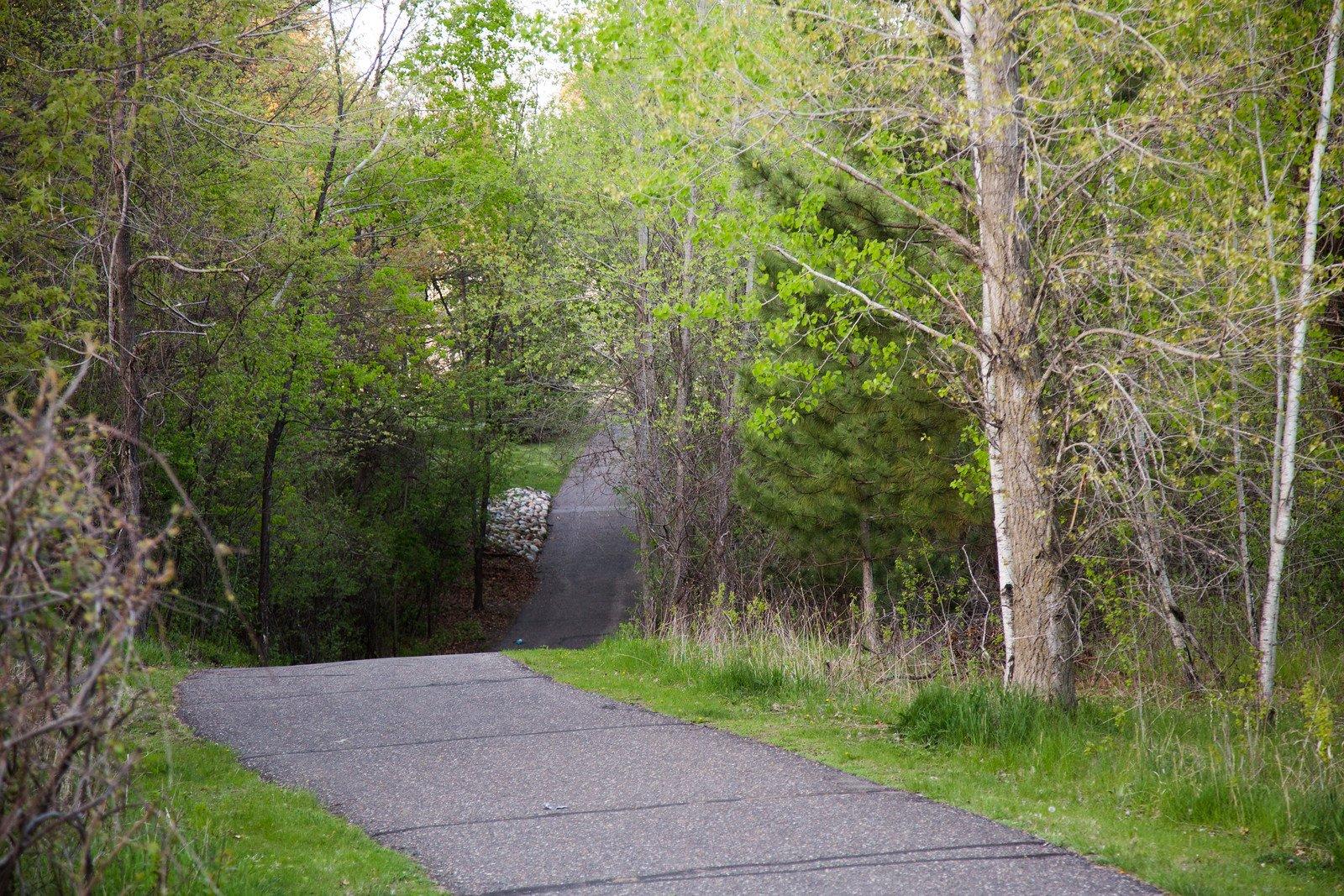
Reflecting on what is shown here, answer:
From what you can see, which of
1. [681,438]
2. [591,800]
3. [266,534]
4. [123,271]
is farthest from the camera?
[266,534]

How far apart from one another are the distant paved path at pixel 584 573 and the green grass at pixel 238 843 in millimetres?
12551

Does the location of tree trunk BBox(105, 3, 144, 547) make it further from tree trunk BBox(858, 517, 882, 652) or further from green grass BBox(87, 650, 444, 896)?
tree trunk BBox(858, 517, 882, 652)

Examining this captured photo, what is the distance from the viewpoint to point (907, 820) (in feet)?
18.4

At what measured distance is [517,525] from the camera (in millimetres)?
31188

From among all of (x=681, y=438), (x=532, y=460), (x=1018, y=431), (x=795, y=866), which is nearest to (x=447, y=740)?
(x=795, y=866)

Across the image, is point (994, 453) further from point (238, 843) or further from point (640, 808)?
point (238, 843)

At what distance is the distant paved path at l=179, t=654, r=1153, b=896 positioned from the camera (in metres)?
4.84

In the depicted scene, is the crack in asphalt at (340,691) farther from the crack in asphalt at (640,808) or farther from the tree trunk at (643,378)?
the tree trunk at (643,378)

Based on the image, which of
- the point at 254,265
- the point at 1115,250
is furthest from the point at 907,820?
the point at 254,265

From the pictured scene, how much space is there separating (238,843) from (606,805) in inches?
72.1

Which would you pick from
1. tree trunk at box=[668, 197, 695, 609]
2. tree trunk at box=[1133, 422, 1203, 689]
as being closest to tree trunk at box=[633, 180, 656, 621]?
tree trunk at box=[668, 197, 695, 609]

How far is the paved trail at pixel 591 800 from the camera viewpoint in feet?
15.9

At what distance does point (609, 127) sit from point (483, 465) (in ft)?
28.1

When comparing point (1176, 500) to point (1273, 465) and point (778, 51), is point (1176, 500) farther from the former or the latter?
point (778, 51)
